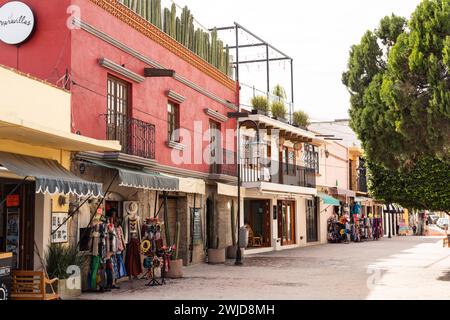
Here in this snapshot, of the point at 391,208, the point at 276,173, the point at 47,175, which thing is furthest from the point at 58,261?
the point at 391,208

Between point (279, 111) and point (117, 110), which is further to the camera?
point (279, 111)

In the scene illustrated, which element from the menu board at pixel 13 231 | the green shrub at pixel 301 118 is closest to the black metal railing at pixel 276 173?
the green shrub at pixel 301 118

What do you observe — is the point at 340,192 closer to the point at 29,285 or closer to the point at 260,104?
the point at 260,104

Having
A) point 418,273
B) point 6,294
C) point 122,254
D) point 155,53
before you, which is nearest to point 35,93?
point 6,294

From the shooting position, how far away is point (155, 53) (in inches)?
704

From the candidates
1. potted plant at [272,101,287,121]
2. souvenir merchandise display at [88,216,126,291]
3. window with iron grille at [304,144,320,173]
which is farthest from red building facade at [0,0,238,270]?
window with iron grille at [304,144,320,173]

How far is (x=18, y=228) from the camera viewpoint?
1238cm

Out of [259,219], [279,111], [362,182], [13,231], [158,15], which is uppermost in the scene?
[158,15]

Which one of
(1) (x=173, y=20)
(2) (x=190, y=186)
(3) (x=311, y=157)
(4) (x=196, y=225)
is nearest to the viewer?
(2) (x=190, y=186)

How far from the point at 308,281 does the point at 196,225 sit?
19.7 feet

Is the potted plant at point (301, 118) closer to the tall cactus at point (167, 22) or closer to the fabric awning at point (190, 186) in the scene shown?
the tall cactus at point (167, 22)

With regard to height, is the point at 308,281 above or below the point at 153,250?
below
